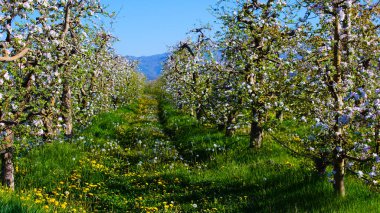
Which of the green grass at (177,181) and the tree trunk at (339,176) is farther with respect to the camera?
the green grass at (177,181)

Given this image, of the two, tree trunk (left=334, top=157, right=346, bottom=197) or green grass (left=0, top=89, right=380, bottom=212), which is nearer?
tree trunk (left=334, top=157, right=346, bottom=197)

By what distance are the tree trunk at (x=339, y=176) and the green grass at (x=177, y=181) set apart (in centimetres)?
17

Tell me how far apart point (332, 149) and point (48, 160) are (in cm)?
880

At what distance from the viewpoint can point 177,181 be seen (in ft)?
39.6

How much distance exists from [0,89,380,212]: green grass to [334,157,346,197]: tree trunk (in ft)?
0.57

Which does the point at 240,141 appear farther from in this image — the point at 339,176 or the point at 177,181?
the point at 339,176

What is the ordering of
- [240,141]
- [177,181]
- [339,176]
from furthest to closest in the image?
[240,141] < [177,181] < [339,176]

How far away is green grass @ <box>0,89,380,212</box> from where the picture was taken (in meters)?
8.77

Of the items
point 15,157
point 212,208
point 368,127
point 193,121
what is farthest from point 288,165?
point 193,121

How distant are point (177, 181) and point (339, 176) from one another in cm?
506

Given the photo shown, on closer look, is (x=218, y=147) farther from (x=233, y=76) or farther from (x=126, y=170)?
(x=126, y=170)

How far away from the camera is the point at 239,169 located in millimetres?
12312

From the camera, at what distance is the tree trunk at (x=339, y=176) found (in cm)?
850

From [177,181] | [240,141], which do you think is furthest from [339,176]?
[240,141]
